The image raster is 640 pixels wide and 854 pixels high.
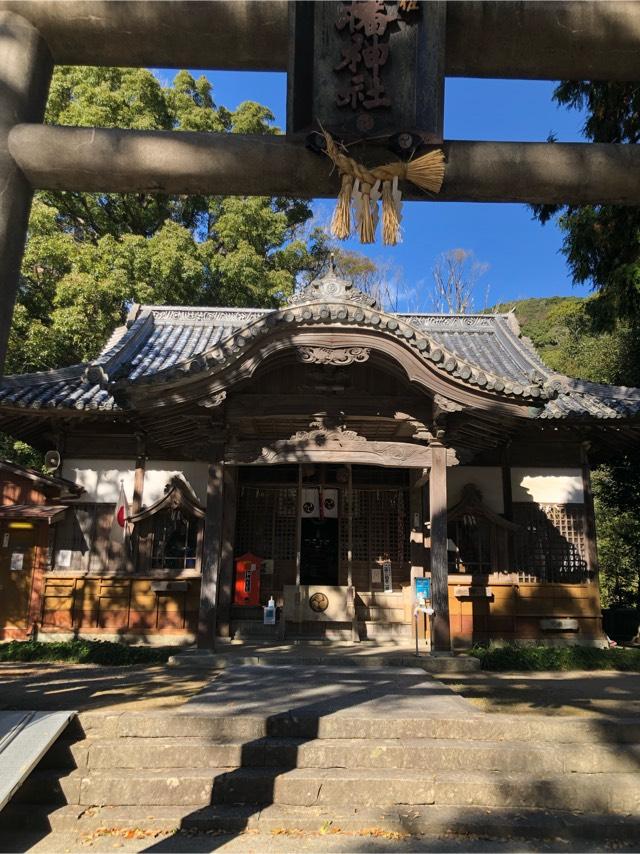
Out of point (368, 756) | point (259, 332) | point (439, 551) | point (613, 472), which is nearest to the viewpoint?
point (368, 756)

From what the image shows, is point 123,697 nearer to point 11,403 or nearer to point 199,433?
point 199,433

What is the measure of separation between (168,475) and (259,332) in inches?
177

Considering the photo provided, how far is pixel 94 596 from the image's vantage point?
11.3m

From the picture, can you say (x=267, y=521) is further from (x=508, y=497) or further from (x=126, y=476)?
(x=508, y=497)

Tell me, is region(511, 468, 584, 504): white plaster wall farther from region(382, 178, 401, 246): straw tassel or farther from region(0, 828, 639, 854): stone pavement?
region(382, 178, 401, 246): straw tassel

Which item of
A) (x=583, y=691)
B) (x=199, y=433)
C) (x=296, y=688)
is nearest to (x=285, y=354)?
(x=199, y=433)

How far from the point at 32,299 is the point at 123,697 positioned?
Answer: 49.2ft

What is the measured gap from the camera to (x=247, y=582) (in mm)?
11578

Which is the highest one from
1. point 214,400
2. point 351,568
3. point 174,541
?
point 214,400

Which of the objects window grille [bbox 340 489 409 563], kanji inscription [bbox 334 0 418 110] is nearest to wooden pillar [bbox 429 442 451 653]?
window grille [bbox 340 489 409 563]


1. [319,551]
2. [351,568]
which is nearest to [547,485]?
[351,568]

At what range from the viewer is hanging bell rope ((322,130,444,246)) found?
392cm

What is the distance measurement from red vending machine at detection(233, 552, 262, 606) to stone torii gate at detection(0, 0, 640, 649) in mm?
8461

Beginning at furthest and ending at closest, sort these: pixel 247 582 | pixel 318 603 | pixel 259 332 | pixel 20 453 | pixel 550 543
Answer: pixel 20 453 < pixel 550 543 < pixel 247 582 < pixel 318 603 < pixel 259 332
